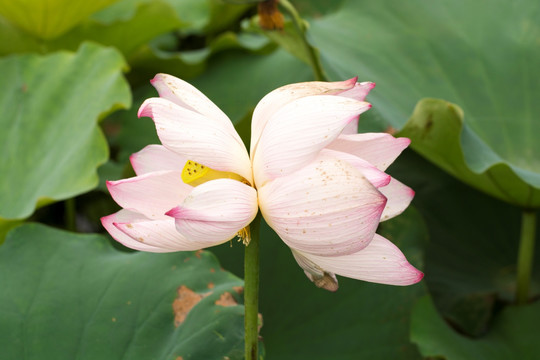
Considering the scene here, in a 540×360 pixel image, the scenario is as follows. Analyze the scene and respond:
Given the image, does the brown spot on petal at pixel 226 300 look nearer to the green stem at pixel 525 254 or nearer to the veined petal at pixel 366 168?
the veined petal at pixel 366 168

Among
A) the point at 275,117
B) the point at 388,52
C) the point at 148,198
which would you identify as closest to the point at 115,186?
the point at 148,198

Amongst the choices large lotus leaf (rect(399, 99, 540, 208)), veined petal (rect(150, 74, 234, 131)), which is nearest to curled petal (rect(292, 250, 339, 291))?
veined petal (rect(150, 74, 234, 131))

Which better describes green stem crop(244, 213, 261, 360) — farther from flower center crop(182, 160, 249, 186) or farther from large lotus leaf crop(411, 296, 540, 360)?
large lotus leaf crop(411, 296, 540, 360)

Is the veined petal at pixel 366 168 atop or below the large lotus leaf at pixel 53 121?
atop

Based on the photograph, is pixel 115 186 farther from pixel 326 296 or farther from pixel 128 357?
pixel 326 296

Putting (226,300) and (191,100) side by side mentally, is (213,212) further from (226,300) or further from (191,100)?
(226,300)

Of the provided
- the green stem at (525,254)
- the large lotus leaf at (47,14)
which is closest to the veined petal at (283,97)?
the green stem at (525,254)
